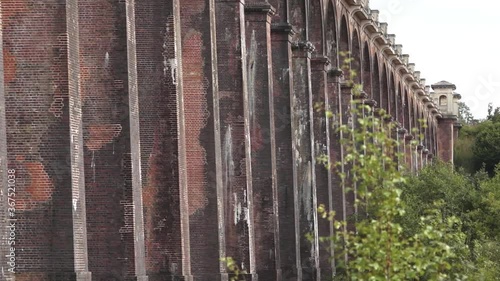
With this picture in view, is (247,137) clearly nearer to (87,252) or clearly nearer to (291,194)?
(291,194)

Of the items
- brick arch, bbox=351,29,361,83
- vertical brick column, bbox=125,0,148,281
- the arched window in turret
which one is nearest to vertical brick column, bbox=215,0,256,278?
vertical brick column, bbox=125,0,148,281

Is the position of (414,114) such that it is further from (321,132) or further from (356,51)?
(321,132)

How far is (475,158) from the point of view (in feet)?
356

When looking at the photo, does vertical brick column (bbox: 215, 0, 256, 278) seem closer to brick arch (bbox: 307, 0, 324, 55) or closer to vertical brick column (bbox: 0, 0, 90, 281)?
vertical brick column (bbox: 0, 0, 90, 281)

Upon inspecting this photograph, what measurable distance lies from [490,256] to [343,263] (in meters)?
19.4

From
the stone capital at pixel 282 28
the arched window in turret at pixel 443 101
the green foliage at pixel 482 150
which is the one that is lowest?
the green foliage at pixel 482 150

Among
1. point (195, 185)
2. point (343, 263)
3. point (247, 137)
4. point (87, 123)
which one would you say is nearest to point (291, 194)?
point (247, 137)

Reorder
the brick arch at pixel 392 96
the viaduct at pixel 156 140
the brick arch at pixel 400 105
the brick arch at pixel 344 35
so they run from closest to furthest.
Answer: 1. the viaduct at pixel 156 140
2. the brick arch at pixel 344 35
3. the brick arch at pixel 392 96
4. the brick arch at pixel 400 105

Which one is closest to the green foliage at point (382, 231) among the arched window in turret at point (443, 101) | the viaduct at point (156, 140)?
the viaduct at point (156, 140)

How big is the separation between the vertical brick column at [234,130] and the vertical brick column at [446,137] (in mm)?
73341

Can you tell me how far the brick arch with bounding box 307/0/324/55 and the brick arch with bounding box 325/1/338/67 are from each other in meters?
2.83

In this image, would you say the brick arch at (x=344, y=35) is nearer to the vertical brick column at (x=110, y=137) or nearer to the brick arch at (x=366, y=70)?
the brick arch at (x=366, y=70)

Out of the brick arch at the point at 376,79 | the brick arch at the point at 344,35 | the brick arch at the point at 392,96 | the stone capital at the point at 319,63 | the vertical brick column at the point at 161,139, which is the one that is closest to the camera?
the vertical brick column at the point at 161,139

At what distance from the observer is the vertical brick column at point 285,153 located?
45000 millimetres
